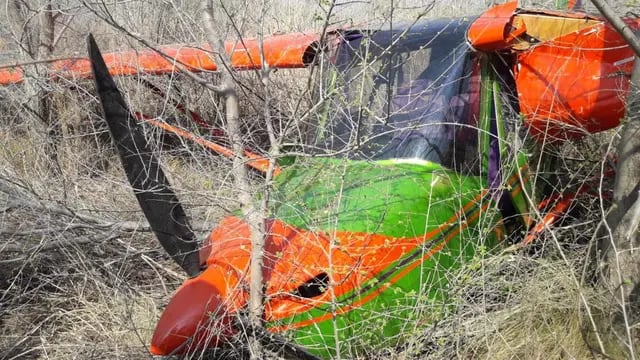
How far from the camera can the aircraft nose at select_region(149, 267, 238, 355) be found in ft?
8.73

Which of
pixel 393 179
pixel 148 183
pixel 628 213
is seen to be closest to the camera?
pixel 148 183

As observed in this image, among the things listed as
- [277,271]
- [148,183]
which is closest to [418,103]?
[277,271]

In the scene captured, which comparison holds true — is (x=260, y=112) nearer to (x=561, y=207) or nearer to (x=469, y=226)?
(x=469, y=226)

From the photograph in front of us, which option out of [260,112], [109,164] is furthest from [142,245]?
[109,164]

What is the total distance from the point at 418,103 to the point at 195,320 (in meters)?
1.96

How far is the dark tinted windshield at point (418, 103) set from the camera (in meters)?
3.59

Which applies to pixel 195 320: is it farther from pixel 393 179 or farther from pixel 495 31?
pixel 495 31

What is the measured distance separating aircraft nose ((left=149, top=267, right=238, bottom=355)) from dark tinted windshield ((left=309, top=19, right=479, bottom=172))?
122 cm

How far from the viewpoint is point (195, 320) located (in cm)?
267

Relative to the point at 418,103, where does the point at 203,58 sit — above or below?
above

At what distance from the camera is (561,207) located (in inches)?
170

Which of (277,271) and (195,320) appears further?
(277,271)

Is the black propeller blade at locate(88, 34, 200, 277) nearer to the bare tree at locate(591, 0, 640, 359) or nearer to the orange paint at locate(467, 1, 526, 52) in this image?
the orange paint at locate(467, 1, 526, 52)

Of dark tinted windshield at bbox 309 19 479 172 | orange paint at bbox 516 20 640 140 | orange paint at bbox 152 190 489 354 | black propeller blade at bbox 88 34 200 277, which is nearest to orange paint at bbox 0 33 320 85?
black propeller blade at bbox 88 34 200 277
